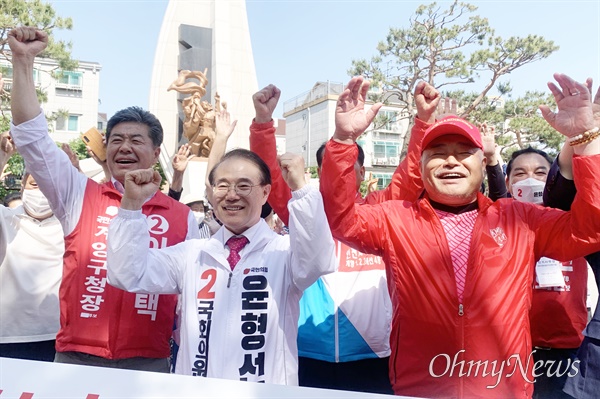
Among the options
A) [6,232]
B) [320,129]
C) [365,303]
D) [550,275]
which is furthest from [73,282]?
[320,129]

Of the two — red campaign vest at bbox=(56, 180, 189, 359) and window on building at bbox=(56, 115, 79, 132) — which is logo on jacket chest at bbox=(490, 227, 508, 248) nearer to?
red campaign vest at bbox=(56, 180, 189, 359)

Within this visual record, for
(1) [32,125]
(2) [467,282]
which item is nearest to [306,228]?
(2) [467,282]

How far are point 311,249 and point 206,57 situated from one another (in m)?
17.5

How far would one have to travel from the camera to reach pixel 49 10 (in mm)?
12297

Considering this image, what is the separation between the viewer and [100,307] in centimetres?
210

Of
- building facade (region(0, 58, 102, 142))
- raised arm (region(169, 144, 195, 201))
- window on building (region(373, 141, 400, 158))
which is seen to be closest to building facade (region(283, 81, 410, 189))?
window on building (region(373, 141, 400, 158))

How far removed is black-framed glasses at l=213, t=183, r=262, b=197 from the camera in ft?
6.15

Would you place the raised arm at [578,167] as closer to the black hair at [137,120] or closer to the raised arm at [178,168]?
the black hair at [137,120]

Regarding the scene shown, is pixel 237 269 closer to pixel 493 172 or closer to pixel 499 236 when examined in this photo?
pixel 499 236

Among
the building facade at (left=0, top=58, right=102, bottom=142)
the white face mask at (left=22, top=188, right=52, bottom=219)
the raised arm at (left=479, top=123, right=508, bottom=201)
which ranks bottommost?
the white face mask at (left=22, top=188, right=52, bottom=219)

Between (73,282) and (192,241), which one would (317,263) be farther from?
(73,282)

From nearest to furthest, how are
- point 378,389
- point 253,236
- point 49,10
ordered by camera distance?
point 253,236 → point 378,389 → point 49,10

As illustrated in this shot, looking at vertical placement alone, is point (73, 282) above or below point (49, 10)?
below

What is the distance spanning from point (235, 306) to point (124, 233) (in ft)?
1.56
